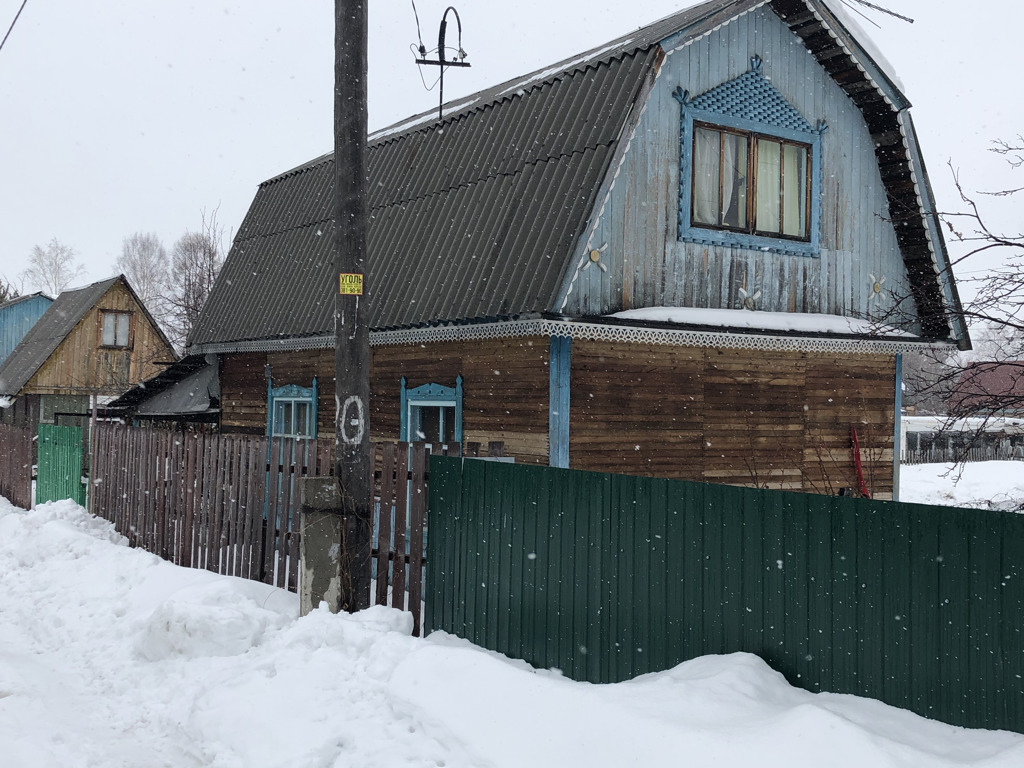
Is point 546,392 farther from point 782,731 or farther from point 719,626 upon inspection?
point 782,731

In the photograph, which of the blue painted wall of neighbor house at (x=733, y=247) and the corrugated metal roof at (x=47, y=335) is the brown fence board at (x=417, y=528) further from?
the corrugated metal roof at (x=47, y=335)

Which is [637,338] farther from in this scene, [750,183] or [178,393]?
[178,393]

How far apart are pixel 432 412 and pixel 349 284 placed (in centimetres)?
481

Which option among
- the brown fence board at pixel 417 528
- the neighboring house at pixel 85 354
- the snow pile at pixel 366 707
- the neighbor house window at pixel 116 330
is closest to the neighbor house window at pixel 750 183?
the brown fence board at pixel 417 528

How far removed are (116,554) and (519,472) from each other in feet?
21.6

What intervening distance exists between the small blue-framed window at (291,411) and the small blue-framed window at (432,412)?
8.92 feet

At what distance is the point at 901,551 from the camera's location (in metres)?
Result: 4.99

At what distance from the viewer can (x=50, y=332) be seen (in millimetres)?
37875

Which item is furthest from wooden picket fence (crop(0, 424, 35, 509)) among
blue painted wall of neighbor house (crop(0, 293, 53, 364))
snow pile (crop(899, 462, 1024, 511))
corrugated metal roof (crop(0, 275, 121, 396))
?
blue painted wall of neighbor house (crop(0, 293, 53, 364))

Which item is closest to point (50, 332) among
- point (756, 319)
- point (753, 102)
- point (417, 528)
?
point (753, 102)

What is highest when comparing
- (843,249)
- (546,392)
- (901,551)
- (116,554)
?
(843,249)

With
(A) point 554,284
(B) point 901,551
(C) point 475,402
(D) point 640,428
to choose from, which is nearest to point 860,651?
(B) point 901,551

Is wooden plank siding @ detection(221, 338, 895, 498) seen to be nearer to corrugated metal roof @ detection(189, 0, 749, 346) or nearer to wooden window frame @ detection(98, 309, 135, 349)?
corrugated metal roof @ detection(189, 0, 749, 346)

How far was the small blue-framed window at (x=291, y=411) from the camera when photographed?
15.2 metres
